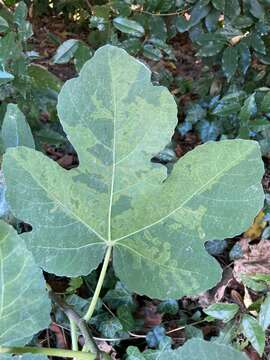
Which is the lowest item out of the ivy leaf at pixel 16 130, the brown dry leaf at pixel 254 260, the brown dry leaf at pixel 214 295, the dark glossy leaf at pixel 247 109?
the brown dry leaf at pixel 214 295

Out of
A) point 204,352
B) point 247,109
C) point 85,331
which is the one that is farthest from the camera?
point 247,109

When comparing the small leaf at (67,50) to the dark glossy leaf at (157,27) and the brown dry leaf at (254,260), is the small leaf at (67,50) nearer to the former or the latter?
the dark glossy leaf at (157,27)

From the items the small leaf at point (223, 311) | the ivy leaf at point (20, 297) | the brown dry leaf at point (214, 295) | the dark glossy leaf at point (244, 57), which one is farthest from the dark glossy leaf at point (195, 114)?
the ivy leaf at point (20, 297)

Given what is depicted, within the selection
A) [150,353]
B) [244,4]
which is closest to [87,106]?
[150,353]

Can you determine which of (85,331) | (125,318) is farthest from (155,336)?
(85,331)

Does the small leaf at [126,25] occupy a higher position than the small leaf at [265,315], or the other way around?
the small leaf at [126,25]

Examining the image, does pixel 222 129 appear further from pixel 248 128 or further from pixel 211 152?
pixel 211 152

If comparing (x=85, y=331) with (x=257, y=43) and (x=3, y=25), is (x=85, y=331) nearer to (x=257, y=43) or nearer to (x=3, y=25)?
(x=3, y=25)
